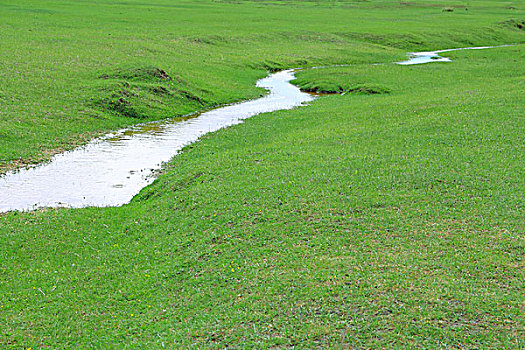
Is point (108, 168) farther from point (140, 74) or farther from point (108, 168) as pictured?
point (140, 74)

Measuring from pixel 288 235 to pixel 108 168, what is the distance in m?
15.1

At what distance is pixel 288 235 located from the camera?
54.4 ft

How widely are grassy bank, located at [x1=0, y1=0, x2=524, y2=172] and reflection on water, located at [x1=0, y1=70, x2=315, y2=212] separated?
1879 millimetres

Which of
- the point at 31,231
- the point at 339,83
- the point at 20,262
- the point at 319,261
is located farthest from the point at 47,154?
the point at 339,83

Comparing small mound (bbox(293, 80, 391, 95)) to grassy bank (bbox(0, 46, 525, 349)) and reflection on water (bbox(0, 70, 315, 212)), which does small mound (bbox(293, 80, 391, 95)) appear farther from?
grassy bank (bbox(0, 46, 525, 349))

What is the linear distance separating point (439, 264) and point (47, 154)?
24.2 metres

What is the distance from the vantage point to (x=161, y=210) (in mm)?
20562

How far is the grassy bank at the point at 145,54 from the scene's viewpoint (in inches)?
1430

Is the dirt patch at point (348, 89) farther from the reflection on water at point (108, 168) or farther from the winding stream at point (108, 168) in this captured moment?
the reflection on water at point (108, 168)

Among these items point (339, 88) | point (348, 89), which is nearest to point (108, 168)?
point (348, 89)

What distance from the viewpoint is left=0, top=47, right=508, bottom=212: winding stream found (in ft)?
75.9

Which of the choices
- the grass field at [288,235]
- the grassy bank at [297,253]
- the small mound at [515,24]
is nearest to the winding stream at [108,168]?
the grass field at [288,235]

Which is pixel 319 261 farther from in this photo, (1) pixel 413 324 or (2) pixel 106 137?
(2) pixel 106 137

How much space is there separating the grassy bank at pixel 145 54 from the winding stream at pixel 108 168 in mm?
1908
